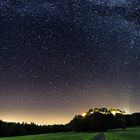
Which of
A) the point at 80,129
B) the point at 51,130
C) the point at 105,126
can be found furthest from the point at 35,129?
the point at 105,126

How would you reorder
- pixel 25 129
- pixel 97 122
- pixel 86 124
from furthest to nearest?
1. pixel 25 129
2. pixel 86 124
3. pixel 97 122

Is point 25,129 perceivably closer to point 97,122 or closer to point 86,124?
point 86,124

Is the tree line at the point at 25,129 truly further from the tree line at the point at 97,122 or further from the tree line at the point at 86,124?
the tree line at the point at 97,122

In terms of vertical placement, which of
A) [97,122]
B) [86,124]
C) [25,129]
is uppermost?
[25,129]

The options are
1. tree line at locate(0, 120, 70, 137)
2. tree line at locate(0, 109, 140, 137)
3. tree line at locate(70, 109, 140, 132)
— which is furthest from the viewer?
tree line at locate(0, 120, 70, 137)

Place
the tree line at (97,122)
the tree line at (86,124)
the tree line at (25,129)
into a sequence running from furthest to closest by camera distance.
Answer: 1. the tree line at (25,129)
2. the tree line at (86,124)
3. the tree line at (97,122)

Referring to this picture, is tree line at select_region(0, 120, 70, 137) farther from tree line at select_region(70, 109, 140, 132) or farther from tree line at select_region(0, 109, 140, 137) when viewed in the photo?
tree line at select_region(70, 109, 140, 132)

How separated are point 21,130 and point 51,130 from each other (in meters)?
19.1

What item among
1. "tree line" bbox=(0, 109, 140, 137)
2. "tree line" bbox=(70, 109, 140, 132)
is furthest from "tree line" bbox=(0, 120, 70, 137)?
"tree line" bbox=(70, 109, 140, 132)

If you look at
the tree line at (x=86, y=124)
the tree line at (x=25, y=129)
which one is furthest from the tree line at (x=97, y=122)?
the tree line at (x=25, y=129)

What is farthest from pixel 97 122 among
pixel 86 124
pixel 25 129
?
pixel 25 129

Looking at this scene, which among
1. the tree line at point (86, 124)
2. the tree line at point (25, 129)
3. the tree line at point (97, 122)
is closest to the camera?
the tree line at point (97, 122)

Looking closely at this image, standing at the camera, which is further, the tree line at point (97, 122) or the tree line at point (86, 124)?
the tree line at point (86, 124)

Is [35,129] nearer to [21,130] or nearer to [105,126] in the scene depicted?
[21,130]
